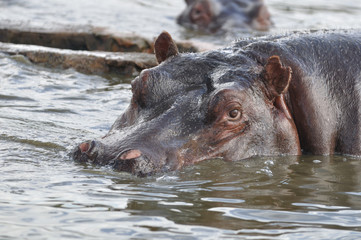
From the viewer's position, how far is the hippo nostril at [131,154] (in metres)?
5.01

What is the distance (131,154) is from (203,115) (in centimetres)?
78

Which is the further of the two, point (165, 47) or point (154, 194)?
point (165, 47)

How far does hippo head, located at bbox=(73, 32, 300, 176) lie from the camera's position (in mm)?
5285

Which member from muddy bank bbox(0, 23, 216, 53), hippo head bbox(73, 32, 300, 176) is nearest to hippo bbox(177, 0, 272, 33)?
muddy bank bbox(0, 23, 216, 53)

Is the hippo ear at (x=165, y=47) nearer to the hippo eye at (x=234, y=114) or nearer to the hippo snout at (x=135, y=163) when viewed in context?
the hippo eye at (x=234, y=114)

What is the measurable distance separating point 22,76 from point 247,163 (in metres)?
4.58

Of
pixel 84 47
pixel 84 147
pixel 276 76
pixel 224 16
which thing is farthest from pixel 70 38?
pixel 84 147

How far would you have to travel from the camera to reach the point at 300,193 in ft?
17.1

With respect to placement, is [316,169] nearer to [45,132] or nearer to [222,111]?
[222,111]

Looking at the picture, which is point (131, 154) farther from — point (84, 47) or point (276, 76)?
point (84, 47)

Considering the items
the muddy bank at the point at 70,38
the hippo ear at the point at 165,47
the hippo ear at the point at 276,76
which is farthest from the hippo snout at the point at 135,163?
the muddy bank at the point at 70,38

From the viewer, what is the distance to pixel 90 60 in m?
10.1

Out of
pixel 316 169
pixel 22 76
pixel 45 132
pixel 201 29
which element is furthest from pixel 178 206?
pixel 201 29

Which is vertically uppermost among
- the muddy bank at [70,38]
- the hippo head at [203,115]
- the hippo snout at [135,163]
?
the muddy bank at [70,38]
